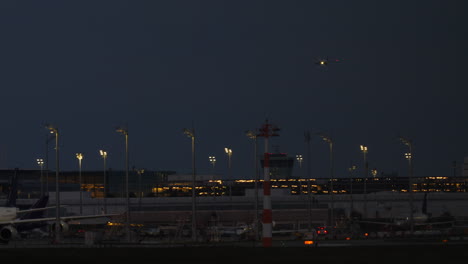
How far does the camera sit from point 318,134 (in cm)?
12356

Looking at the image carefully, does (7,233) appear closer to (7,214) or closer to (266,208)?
(7,214)

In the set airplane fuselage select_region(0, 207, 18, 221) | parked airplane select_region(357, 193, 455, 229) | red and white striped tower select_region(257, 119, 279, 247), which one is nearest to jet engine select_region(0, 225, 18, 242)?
airplane fuselage select_region(0, 207, 18, 221)

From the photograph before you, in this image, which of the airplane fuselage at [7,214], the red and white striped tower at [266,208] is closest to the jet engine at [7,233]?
the airplane fuselage at [7,214]

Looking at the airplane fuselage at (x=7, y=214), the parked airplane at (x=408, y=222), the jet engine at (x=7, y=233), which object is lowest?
the parked airplane at (x=408, y=222)

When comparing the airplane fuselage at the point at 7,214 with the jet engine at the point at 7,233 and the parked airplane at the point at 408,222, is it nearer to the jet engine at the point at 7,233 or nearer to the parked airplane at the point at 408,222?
the jet engine at the point at 7,233

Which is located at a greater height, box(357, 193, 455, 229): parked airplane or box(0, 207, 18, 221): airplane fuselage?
box(0, 207, 18, 221): airplane fuselage

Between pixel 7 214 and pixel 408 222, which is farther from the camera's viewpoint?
pixel 408 222

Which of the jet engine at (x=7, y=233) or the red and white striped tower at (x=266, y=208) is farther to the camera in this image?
the jet engine at (x=7, y=233)

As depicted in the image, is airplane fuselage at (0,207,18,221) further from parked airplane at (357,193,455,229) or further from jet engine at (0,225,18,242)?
parked airplane at (357,193,455,229)

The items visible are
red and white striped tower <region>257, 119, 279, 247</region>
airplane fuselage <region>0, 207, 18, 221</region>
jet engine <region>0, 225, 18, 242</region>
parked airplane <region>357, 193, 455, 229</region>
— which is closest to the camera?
red and white striped tower <region>257, 119, 279, 247</region>

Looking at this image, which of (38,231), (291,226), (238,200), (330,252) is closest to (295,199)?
(238,200)

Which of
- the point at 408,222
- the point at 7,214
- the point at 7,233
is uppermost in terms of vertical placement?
the point at 7,214

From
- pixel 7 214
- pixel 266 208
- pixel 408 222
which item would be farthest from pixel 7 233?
pixel 408 222

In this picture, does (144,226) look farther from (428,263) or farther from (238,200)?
(428,263)
